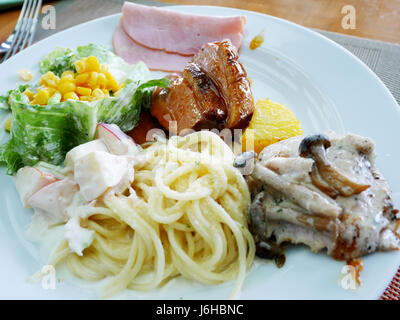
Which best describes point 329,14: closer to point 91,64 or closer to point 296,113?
point 296,113

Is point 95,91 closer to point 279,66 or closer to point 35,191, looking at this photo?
point 35,191

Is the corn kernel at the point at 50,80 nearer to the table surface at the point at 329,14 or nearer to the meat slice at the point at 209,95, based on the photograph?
the meat slice at the point at 209,95

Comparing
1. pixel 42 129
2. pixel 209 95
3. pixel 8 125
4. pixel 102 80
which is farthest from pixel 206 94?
pixel 8 125

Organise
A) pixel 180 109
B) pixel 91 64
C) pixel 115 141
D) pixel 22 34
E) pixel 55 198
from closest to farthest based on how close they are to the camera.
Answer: pixel 55 198 < pixel 115 141 < pixel 180 109 < pixel 91 64 < pixel 22 34

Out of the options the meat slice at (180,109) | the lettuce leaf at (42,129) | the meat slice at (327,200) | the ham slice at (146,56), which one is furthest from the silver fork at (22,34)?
the meat slice at (327,200)

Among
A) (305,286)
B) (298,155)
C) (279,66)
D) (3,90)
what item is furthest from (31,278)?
(279,66)

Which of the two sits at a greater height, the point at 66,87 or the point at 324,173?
the point at 324,173
